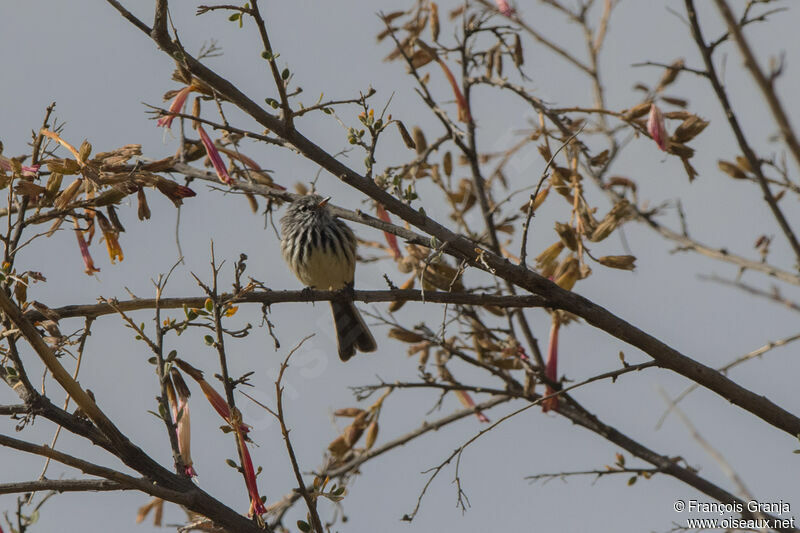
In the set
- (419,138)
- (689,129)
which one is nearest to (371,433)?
(419,138)

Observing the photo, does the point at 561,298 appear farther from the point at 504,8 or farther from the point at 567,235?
the point at 504,8

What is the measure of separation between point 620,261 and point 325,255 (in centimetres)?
339

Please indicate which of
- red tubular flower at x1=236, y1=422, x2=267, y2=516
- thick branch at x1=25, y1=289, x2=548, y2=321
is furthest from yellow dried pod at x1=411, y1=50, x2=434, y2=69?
red tubular flower at x1=236, y1=422, x2=267, y2=516

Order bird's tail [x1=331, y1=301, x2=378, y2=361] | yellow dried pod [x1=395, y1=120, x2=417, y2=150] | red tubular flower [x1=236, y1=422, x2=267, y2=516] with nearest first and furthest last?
1. red tubular flower [x1=236, y1=422, x2=267, y2=516]
2. yellow dried pod [x1=395, y1=120, x2=417, y2=150]
3. bird's tail [x1=331, y1=301, x2=378, y2=361]

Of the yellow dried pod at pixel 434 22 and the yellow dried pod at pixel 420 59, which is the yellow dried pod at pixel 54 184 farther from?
the yellow dried pod at pixel 434 22

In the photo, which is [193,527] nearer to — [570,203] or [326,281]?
[570,203]

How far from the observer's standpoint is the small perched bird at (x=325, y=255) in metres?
7.57

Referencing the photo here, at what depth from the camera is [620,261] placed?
452cm

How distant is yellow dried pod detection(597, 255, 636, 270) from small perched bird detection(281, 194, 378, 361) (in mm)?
3104

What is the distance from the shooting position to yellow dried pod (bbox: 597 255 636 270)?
4508mm

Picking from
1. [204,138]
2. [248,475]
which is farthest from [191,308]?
[204,138]

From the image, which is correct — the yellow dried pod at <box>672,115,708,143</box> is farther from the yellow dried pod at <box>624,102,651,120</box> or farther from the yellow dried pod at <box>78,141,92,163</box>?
the yellow dried pod at <box>78,141,92,163</box>

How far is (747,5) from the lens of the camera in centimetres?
354

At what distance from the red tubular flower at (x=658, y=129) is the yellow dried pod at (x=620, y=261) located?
514 millimetres
